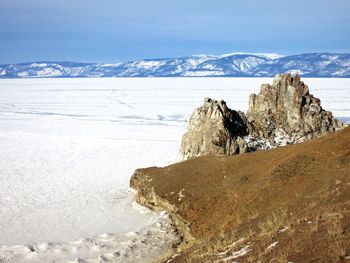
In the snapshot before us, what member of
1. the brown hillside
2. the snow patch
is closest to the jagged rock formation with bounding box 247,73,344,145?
the brown hillside

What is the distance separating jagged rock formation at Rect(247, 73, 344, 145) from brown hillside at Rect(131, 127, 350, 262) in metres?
10.4

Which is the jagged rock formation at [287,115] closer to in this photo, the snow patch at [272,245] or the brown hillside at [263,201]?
the brown hillside at [263,201]

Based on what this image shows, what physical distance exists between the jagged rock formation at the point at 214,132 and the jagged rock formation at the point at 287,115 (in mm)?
1847

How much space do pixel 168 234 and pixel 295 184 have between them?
20.6 feet

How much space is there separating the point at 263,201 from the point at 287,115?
18745mm

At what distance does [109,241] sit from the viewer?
21.1m

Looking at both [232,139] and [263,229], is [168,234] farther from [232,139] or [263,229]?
[232,139]

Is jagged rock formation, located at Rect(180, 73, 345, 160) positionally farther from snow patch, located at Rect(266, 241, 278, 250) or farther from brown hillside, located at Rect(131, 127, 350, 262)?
snow patch, located at Rect(266, 241, 278, 250)

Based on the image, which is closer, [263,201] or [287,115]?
[263,201]

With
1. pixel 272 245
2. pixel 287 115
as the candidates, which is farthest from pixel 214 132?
pixel 272 245

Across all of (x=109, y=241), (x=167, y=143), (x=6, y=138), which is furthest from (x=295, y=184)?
(x=6, y=138)

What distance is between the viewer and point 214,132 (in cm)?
3275

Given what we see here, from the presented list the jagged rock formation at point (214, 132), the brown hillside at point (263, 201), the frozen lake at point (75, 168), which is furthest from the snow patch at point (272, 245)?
the jagged rock formation at point (214, 132)

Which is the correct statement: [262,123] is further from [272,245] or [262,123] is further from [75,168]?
[272,245]
